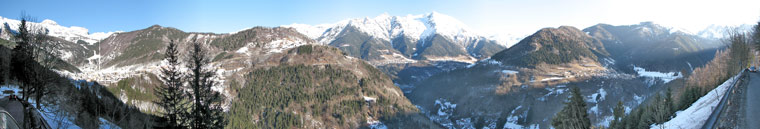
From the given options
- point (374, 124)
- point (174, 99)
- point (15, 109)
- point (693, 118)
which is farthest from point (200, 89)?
point (374, 124)

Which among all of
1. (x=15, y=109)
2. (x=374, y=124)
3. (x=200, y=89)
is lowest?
(x=374, y=124)

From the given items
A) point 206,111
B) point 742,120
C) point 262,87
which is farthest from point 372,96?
point 742,120

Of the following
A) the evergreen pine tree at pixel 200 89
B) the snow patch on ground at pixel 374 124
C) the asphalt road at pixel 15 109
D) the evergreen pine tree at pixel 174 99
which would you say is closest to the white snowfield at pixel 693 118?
the asphalt road at pixel 15 109

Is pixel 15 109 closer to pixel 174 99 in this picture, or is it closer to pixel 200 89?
pixel 200 89

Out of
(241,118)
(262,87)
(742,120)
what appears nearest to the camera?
(742,120)

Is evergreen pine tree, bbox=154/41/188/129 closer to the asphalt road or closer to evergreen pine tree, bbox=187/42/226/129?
evergreen pine tree, bbox=187/42/226/129

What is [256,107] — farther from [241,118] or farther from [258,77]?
[258,77]

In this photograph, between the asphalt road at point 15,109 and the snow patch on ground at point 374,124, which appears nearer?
the asphalt road at point 15,109

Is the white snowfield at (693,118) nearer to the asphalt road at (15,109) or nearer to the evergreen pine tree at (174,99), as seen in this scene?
the asphalt road at (15,109)

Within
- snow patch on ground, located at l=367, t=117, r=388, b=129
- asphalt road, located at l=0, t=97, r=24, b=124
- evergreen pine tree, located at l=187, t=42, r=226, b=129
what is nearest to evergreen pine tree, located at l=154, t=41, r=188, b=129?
evergreen pine tree, located at l=187, t=42, r=226, b=129

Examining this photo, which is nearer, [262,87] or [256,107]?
[256,107]

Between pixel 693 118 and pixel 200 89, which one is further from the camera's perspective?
pixel 200 89
